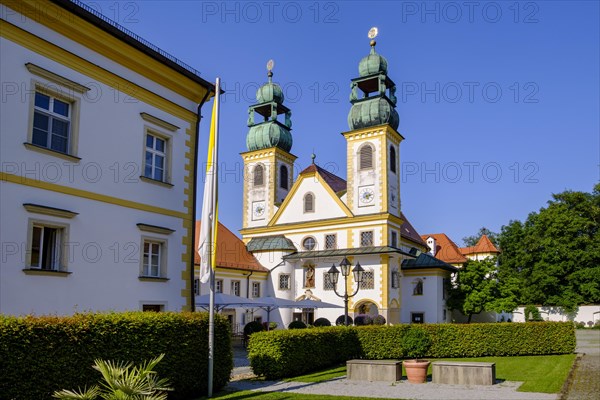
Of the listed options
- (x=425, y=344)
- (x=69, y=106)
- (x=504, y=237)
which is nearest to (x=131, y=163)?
(x=69, y=106)

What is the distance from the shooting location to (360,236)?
135 feet

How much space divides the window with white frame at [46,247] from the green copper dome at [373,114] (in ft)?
108

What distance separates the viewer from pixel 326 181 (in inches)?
1762

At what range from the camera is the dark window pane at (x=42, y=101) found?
12.2 metres

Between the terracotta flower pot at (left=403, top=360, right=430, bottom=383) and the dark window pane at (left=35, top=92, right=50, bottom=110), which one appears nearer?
the dark window pane at (left=35, top=92, right=50, bottom=110)

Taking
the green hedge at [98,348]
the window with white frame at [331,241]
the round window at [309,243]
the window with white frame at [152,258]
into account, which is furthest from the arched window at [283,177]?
the green hedge at [98,348]

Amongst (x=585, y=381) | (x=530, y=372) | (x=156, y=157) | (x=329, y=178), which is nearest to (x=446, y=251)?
(x=329, y=178)

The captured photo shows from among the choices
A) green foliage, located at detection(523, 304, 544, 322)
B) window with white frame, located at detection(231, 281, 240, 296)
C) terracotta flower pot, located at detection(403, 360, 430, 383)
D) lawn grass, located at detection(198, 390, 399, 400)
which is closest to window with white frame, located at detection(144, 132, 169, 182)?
lawn grass, located at detection(198, 390, 399, 400)

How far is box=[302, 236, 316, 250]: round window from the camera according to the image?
142 ft

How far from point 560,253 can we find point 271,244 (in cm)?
3002

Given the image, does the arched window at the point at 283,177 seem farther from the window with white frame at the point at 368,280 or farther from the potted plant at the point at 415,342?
the potted plant at the point at 415,342

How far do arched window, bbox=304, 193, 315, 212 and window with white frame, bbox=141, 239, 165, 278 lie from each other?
29.2 m

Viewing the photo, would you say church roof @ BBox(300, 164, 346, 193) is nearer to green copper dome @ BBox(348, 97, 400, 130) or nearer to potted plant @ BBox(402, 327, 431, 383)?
green copper dome @ BBox(348, 97, 400, 130)

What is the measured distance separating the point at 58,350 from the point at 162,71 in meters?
8.67
